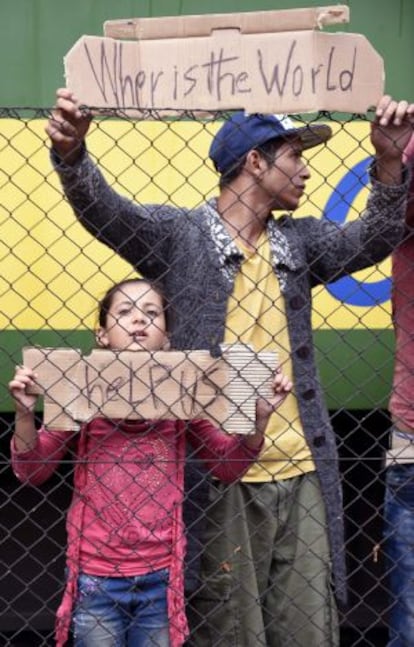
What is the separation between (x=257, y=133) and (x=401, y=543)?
1.10 metres

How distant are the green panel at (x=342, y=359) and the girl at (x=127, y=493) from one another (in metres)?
0.78

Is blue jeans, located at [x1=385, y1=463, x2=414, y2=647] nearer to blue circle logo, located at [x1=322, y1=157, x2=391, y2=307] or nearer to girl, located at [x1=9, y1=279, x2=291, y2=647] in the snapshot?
girl, located at [x1=9, y1=279, x2=291, y2=647]

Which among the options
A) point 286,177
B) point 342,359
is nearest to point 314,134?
point 286,177

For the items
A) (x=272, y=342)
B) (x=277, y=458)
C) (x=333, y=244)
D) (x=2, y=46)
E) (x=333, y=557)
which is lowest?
(x=333, y=557)

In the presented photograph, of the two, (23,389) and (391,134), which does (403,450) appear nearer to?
(391,134)

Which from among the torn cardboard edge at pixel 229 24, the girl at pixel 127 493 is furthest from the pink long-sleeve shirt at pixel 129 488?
the torn cardboard edge at pixel 229 24

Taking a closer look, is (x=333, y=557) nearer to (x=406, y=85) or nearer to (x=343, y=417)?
(x=343, y=417)

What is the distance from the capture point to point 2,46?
13.2 feet

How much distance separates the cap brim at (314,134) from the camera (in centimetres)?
331

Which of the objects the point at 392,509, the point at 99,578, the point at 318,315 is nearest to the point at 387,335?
the point at 318,315

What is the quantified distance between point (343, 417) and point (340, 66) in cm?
160

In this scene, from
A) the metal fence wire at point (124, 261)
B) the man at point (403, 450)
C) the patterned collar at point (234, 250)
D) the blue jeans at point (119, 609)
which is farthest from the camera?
the metal fence wire at point (124, 261)

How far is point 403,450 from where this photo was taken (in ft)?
11.1

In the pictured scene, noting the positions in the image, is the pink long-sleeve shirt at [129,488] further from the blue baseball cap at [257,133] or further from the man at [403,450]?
the blue baseball cap at [257,133]
